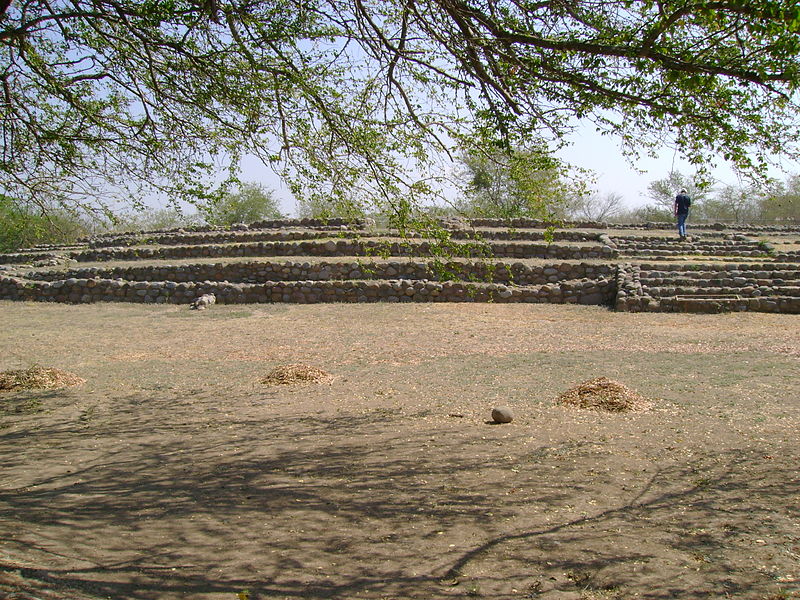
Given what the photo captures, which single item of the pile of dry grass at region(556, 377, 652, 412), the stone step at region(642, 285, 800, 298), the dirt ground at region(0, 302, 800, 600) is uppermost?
the stone step at region(642, 285, 800, 298)

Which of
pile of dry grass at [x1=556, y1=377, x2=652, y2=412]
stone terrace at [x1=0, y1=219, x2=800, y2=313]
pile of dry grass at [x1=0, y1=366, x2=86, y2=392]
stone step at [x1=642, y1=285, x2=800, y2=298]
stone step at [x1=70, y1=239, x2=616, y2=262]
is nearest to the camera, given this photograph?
pile of dry grass at [x1=556, y1=377, x2=652, y2=412]

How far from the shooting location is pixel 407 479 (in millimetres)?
5266

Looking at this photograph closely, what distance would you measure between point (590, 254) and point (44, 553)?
65.7 ft

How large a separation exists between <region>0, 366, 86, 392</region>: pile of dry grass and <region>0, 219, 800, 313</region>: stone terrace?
6438mm

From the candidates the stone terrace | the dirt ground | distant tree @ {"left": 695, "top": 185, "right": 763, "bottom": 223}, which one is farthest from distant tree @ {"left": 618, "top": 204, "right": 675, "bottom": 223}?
the dirt ground

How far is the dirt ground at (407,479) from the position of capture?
3.57 meters

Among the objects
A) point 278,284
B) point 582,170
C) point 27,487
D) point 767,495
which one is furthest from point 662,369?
point 278,284

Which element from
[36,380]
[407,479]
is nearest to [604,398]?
[407,479]

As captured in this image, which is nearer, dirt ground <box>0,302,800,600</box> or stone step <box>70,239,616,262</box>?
dirt ground <box>0,302,800,600</box>

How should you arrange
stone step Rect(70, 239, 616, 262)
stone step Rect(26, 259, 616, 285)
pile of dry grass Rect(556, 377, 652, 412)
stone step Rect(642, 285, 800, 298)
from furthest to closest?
stone step Rect(70, 239, 616, 262) → stone step Rect(26, 259, 616, 285) → stone step Rect(642, 285, 800, 298) → pile of dry grass Rect(556, 377, 652, 412)

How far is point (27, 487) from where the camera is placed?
5180 mm

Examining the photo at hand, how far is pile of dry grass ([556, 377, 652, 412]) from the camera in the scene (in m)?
7.25

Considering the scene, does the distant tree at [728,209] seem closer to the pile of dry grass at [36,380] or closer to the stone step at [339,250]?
the stone step at [339,250]

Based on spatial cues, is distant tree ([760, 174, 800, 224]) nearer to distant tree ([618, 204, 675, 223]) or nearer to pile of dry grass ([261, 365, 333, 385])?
distant tree ([618, 204, 675, 223])
